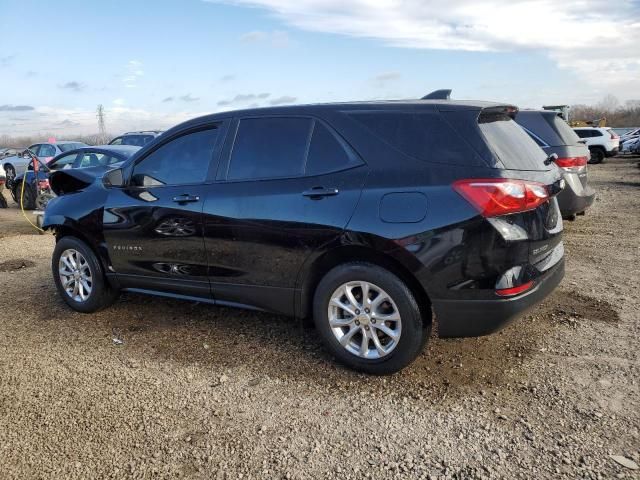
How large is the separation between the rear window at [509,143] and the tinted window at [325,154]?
0.88 m

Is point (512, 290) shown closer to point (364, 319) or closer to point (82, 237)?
point (364, 319)

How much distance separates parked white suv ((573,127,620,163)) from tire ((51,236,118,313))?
2400 cm

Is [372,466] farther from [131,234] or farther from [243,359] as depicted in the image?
[131,234]

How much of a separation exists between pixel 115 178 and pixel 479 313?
10.9ft

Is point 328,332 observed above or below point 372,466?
above

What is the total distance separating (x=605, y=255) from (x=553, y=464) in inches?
181

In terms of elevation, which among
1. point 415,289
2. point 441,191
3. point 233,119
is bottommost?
point 415,289

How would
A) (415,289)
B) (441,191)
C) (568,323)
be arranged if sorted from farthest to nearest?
(568,323) < (415,289) < (441,191)

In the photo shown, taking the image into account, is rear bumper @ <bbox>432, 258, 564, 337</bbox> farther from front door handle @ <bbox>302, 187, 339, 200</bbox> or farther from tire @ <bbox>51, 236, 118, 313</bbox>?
tire @ <bbox>51, 236, 118, 313</bbox>

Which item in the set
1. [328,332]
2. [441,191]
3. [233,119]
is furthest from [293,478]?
[233,119]

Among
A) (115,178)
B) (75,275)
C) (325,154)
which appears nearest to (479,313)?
(325,154)

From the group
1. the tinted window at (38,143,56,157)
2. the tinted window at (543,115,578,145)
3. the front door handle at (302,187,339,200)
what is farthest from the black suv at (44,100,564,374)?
the tinted window at (38,143,56,157)

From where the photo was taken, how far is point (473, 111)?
10.9ft

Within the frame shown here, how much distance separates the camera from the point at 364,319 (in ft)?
11.4
